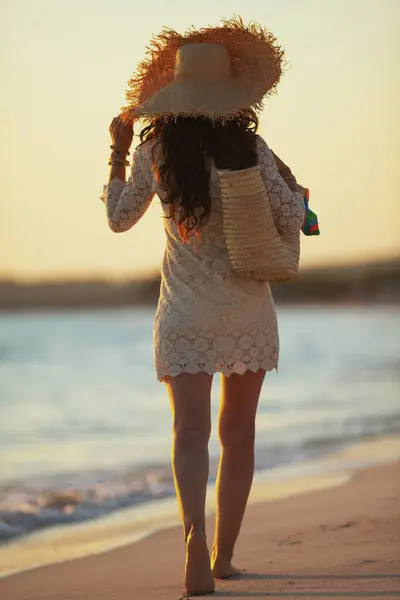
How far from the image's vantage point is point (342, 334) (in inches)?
1061

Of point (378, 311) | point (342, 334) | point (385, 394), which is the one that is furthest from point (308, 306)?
point (385, 394)

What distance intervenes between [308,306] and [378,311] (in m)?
2.81

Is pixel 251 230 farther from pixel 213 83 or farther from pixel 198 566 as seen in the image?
pixel 198 566

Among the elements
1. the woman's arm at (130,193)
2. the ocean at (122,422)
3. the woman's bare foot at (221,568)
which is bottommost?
the ocean at (122,422)

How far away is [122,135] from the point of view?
3.85 meters

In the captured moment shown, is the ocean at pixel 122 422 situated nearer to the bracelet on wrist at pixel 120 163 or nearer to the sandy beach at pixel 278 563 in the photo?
the sandy beach at pixel 278 563

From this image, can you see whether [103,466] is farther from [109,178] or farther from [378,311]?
[378,311]

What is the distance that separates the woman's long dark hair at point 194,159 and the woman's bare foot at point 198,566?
0.96 meters

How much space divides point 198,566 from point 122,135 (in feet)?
4.72

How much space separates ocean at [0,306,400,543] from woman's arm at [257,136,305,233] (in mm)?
2279

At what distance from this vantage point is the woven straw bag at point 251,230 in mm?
3609

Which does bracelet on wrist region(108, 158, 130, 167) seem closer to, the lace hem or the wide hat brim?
the wide hat brim

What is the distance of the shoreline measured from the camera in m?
4.79

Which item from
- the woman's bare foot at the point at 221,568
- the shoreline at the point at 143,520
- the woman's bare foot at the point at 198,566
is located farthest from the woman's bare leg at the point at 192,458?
the shoreline at the point at 143,520
